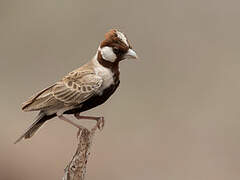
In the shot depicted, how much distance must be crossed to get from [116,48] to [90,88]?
12.0 inches

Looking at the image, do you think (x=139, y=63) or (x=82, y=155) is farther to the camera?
(x=139, y=63)

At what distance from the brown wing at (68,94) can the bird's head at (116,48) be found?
152mm

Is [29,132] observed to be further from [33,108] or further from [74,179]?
[74,179]

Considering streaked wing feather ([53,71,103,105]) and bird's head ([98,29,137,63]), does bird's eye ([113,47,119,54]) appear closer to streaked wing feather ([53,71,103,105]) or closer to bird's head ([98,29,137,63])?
bird's head ([98,29,137,63])

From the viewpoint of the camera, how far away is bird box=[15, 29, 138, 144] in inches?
150

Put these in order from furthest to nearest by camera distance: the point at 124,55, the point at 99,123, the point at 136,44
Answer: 1. the point at 136,44
2. the point at 99,123
3. the point at 124,55

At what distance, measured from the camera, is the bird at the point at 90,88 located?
12.5 ft

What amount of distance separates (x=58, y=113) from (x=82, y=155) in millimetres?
344

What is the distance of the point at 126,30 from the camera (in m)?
10.3

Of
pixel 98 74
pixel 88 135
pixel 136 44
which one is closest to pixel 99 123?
pixel 88 135

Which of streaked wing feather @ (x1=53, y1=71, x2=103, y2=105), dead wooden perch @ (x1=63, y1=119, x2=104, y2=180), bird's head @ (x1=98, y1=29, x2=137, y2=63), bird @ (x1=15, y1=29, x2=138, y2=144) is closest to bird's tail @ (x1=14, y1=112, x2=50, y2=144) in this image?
bird @ (x1=15, y1=29, x2=138, y2=144)

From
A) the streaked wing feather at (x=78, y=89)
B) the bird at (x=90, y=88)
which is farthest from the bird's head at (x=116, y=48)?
the streaked wing feather at (x=78, y=89)

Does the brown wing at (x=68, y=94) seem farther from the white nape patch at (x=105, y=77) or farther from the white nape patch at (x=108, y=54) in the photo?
the white nape patch at (x=108, y=54)

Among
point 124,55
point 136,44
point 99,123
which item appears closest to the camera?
point 124,55
